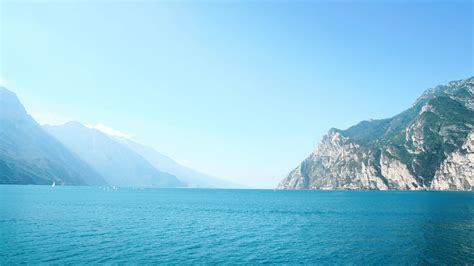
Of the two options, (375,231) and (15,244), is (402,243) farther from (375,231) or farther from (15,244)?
(15,244)

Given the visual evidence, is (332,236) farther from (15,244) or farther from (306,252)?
(15,244)

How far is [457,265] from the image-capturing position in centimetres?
5041

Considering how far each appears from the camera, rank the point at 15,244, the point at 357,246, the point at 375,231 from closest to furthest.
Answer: the point at 15,244 → the point at 357,246 → the point at 375,231

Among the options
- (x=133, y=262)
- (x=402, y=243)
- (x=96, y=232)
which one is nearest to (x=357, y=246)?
(x=402, y=243)

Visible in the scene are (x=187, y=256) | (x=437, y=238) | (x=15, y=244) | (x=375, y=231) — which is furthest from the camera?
(x=375, y=231)

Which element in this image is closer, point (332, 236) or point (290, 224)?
point (332, 236)

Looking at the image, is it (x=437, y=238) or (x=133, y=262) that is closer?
(x=133, y=262)

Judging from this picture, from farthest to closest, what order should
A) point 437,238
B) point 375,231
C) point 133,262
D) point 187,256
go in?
point 375,231, point 437,238, point 187,256, point 133,262

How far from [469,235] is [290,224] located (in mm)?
42629

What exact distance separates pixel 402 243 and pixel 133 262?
50680 millimetres

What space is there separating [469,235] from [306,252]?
4059cm

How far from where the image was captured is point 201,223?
9700 centimetres

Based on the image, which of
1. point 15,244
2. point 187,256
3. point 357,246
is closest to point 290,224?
point 357,246

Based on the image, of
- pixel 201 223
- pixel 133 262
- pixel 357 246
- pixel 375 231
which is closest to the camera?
pixel 133 262
